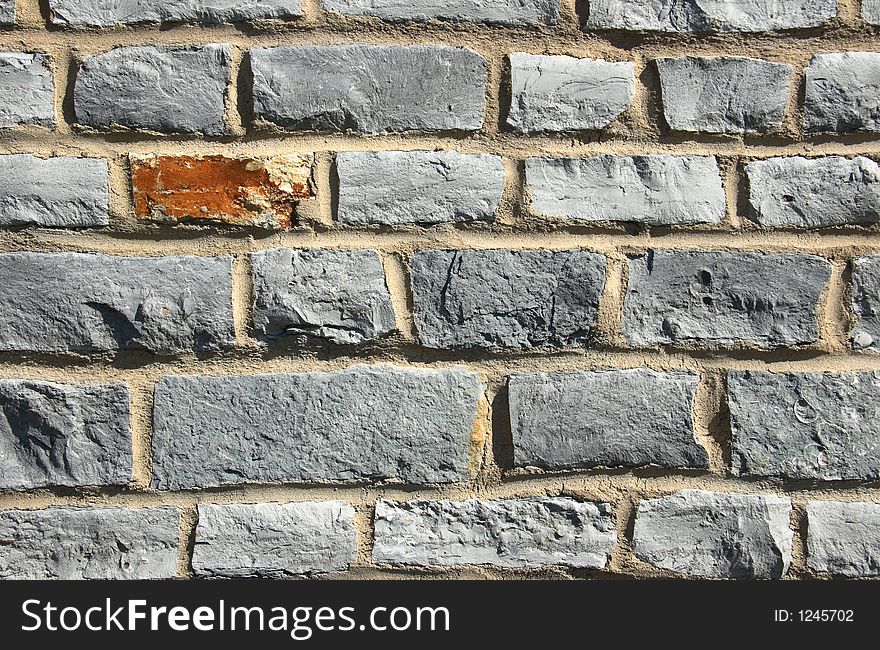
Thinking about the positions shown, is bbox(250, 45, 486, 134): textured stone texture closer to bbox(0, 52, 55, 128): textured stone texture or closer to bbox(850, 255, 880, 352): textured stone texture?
bbox(0, 52, 55, 128): textured stone texture

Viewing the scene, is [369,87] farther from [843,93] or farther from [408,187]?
[843,93]

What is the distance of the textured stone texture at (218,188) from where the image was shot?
1.12 metres

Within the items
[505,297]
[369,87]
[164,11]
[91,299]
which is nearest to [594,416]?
[505,297]

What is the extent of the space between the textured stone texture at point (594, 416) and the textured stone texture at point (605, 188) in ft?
0.75

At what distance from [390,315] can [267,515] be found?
1.10ft

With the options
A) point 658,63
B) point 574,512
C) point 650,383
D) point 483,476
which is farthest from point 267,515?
point 658,63

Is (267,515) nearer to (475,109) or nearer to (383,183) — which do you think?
(383,183)

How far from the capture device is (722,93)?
3.77 ft

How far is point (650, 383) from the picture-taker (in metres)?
1.15

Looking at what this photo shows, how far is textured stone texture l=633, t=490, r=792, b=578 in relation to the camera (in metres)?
1.15

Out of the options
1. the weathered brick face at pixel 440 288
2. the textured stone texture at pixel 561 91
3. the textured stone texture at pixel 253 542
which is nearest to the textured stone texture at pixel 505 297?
the weathered brick face at pixel 440 288

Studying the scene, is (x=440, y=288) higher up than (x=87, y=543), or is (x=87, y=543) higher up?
(x=440, y=288)

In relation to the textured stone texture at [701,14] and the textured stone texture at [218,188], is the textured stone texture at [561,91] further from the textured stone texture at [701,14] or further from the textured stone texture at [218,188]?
the textured stone texture at [218,188]

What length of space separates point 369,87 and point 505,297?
1.17 feet
